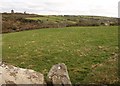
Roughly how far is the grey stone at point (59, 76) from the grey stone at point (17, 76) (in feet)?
1.75

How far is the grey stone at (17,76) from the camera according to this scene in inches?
452

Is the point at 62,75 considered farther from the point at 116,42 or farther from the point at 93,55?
the point at 116,42

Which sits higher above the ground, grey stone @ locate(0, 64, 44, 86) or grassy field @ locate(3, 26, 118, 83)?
grey stone @ locate(0, 64, 44, 86)

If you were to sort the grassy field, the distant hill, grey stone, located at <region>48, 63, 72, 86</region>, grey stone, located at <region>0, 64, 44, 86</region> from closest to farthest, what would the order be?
grey stone, located at <region>0, 64, 44, 86</region>
grey stone, located at <region>48, 63, 72, 86</region>
the grassy field
the distant hill

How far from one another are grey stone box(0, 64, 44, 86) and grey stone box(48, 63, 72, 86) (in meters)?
0.53

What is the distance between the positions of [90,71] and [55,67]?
10.9ft

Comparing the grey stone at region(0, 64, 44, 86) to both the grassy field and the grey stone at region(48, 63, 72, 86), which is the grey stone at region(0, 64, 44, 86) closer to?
the grey stone at region(48, 63, 72, 86)

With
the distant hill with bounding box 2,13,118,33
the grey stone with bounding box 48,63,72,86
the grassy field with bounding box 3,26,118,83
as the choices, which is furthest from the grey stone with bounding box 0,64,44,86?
the distant hill with bounding box 2,13,118,33

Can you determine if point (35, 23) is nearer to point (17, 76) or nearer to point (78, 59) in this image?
point (78, 59)

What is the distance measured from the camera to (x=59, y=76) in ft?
40.4

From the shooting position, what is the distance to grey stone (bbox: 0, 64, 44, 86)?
452 inches

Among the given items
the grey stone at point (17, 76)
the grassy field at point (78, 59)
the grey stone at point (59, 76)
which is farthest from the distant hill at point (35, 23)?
the grey stone at point (17, 76)

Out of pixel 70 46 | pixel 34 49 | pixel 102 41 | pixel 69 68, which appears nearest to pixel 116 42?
pixel 102 41

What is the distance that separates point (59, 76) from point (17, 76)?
6.20 feet
